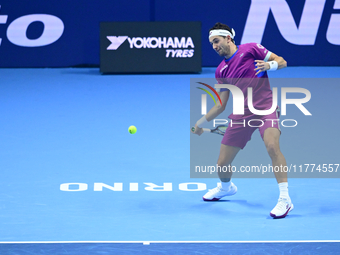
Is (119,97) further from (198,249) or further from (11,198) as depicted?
(198,249)

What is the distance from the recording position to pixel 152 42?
1533 centimetres

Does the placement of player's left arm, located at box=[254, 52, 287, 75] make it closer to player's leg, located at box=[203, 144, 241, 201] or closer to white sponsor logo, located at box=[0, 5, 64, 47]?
player's leg, located at box=[203, 144, 241, 201]

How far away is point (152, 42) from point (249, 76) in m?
9.70

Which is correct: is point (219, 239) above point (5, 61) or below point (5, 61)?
below

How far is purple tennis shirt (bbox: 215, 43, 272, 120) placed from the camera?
231 inches

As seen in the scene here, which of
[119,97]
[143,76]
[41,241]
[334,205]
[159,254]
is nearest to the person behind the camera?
[159,254]

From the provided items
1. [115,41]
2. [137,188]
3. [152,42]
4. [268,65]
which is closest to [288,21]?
[152,42]

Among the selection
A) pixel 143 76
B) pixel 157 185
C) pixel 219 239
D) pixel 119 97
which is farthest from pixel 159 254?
pixel 143 76

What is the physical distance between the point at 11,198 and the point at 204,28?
11061mm

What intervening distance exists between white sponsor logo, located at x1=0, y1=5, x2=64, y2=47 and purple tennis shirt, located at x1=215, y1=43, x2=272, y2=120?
11.2 meters

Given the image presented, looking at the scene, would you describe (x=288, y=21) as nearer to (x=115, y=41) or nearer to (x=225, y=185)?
(x=115, y=41)

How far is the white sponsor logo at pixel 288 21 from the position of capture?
1616cm

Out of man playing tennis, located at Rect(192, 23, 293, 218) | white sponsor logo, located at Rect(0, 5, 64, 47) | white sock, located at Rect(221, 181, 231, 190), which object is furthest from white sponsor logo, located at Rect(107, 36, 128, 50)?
white sock, located at Rect(221, 181, 231, 190)

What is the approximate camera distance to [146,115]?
35.2ft
